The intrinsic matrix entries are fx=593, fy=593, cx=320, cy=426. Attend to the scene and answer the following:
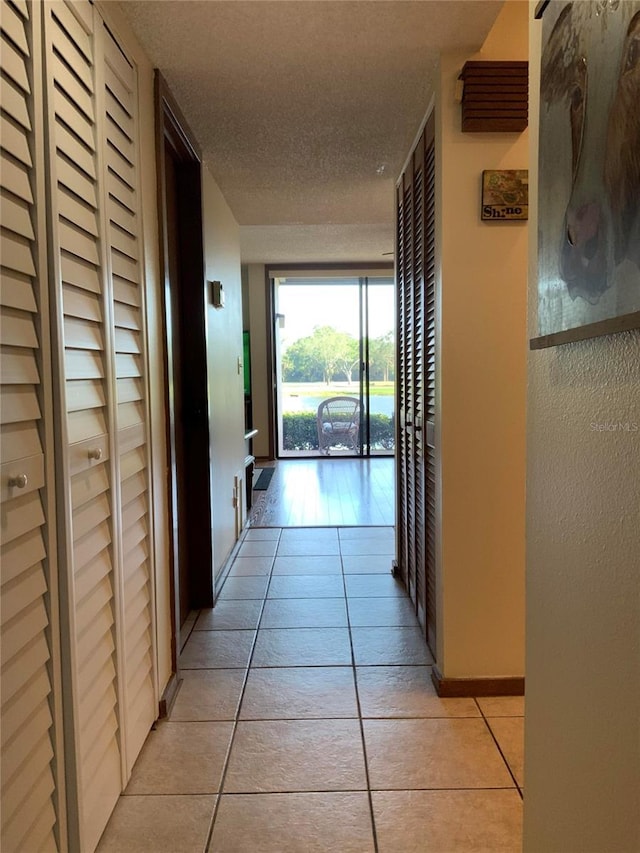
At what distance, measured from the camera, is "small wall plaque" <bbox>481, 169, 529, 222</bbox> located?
2006mm

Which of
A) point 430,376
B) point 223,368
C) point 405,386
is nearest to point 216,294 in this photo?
point 223,368

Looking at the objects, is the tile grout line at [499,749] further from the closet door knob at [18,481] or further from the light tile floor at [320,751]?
the closet door knob at [18,481]

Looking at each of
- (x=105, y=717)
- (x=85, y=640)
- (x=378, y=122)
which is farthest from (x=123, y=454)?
(x=378, y=122)

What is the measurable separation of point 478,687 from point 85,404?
65.9 inches

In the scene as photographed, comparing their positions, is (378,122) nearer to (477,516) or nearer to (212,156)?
(212,156)

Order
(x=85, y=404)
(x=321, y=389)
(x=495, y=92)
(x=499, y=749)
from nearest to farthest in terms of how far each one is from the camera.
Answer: (x=85, y=404) < (x=499, y=749) < (x=495, y=92) < (x=321, y=389)

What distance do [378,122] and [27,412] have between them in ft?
6.65

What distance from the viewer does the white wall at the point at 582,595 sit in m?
0.79

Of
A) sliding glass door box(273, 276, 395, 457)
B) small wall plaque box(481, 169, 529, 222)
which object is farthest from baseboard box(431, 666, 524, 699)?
sliding glass door box(273, 276, 395, 457)

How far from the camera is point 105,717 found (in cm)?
147

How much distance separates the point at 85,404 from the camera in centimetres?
137

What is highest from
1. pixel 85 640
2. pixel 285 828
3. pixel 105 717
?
pixel 85 640

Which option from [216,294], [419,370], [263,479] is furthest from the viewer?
[263,479]

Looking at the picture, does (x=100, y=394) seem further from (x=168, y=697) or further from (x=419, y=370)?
(x=419, y=370)
